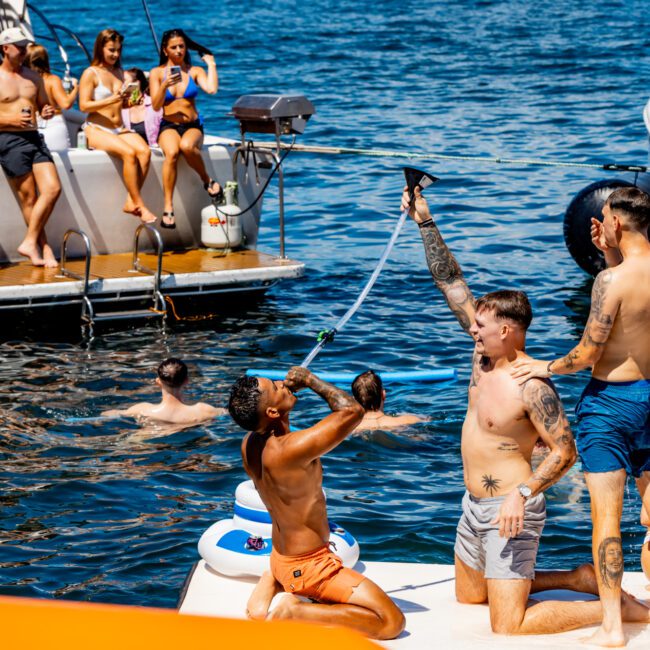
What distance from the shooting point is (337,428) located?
17.6 ft

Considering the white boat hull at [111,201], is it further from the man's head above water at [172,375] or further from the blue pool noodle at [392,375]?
the man's head above water at [172,375]

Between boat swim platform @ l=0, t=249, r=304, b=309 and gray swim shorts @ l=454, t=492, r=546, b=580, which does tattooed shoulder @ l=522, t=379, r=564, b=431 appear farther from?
boat swim platform @ l=0, t=249, r=304, b=309

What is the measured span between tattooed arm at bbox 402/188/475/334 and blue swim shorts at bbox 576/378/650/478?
0.88 meters

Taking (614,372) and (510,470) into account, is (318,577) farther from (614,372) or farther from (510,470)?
(614,372)

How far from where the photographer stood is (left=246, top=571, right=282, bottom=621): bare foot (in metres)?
5.64

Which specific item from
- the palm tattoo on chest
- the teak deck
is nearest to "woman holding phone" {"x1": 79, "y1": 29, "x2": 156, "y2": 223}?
the teak deck

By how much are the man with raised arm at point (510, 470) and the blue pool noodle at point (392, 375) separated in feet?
14.5

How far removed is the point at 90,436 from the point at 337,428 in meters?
4.47

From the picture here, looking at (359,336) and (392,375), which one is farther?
(359,336)

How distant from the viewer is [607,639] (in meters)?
5.39

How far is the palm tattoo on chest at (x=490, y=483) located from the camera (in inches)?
221

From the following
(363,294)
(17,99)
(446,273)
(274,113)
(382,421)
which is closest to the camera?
(446,273)

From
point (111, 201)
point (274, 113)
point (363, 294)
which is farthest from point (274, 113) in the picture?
point (363, 294)

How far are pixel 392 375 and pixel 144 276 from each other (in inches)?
116
